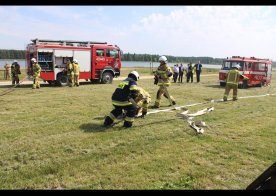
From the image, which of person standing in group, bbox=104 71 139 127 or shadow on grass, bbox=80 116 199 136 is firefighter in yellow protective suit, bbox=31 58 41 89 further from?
person standing in group, bbox=104 71 139 127

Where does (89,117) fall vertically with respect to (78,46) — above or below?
below

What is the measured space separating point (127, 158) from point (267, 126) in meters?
4.53

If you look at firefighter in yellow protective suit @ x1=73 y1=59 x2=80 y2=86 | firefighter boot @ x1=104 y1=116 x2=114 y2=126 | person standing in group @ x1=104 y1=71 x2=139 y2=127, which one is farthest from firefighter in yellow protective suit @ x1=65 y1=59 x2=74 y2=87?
person standing in group @ x1=104 y1=71 x2=139 y2=127

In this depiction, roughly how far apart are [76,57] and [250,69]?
449 inches

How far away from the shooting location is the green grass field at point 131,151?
4090mm

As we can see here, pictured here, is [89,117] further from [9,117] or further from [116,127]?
[9,117]

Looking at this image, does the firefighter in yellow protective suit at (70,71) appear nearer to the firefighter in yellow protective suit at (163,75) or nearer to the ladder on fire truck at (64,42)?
the ladder on fire truck at (64,42)

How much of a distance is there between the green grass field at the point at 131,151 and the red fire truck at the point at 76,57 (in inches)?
294

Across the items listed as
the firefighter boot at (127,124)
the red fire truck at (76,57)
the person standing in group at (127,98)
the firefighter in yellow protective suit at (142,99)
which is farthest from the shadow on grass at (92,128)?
the red fire truck at (76,57)

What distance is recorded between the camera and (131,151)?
5.27 meters

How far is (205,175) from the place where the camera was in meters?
4.31

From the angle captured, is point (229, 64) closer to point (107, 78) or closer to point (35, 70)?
point (107, 78)

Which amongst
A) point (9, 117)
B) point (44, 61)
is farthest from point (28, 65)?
point (9, 117)

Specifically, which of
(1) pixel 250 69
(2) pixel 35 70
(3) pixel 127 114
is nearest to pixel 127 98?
(3) pixel 127 114
